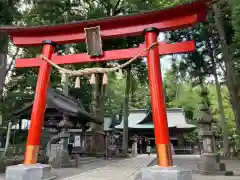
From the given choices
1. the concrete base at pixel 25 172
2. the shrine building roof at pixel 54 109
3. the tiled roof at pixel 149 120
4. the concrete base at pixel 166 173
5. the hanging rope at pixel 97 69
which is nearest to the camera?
the concrete base at pixel 166 173

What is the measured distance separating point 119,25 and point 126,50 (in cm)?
76

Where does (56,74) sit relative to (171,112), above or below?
above

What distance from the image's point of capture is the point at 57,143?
11.6 metres

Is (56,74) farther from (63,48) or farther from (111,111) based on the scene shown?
(111,111)

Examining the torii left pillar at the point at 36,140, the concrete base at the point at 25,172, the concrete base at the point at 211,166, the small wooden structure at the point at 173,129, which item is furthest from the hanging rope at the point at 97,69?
the small wooden structure at the point at 173,129

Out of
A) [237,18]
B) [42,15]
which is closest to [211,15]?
[237,18]

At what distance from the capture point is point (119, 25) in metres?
6.80

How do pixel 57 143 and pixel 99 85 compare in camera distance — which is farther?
pixel 99 85

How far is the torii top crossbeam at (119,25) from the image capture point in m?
6.25

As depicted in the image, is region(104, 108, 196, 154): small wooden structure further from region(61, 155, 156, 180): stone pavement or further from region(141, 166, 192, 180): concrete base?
region(141, 166, 192, 180): concrete base

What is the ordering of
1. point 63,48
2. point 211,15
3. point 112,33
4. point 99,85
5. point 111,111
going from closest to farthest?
point 112,33, point 211,15, point 99,85, point 63,48, point 111,111

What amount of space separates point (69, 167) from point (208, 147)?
593 centimetres

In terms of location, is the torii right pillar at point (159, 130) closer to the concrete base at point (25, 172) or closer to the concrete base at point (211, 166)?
the concrete base at point (25, 172)

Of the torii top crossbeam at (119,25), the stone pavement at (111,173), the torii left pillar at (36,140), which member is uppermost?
the torii top crossbeam at (119,25)
